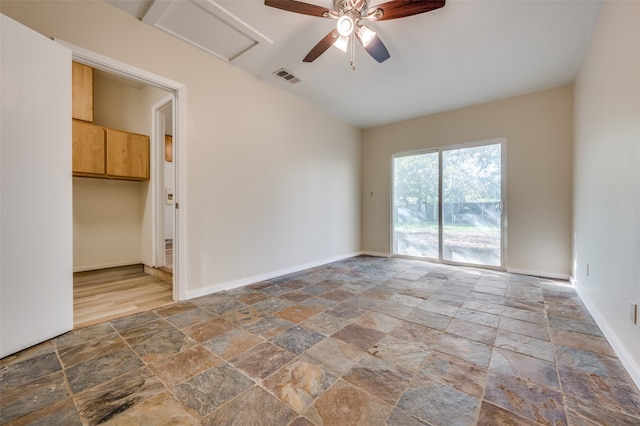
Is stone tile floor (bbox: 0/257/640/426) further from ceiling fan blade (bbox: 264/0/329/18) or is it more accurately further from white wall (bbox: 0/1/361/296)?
ceiling fan blade (bbox: 264/0/329/18)

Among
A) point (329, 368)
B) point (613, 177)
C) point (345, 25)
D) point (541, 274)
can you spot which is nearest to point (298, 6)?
point (345, 25)

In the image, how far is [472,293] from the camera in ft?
9.63

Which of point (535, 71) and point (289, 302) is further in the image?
point (535, 71)

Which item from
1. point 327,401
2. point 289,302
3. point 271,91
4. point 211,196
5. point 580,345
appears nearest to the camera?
point 327,401

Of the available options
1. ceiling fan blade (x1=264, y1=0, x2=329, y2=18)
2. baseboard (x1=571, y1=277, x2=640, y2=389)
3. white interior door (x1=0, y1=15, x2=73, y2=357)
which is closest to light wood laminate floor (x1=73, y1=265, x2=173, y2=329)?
white interior door (x1=0, y1=15, x2=73, y2=357)

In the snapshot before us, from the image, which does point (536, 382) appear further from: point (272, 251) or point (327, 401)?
point (272, 251)

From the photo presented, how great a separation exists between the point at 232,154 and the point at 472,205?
3.84m

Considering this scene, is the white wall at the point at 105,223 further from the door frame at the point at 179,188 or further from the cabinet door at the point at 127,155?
the door frame at the point at 179,188

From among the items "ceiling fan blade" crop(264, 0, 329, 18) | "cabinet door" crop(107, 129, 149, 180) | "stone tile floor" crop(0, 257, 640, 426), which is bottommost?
"stone tile floor" crop(0, 257, 640, 426)

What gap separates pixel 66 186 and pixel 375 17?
9.05 feet

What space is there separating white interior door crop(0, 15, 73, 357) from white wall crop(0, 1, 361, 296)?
39cm

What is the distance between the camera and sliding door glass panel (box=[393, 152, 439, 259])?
464 centimetres

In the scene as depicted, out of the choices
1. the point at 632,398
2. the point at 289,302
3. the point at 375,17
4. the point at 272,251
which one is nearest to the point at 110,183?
the point at 272,251

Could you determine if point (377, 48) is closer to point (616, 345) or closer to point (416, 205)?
point (616, 345)
